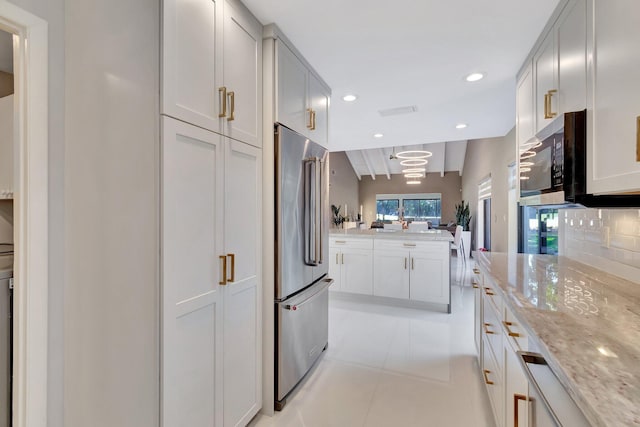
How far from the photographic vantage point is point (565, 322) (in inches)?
41.8

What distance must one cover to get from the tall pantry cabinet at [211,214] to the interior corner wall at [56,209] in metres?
0.31

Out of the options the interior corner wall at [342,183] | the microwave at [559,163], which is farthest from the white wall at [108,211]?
the interior corner wall at [342,183]

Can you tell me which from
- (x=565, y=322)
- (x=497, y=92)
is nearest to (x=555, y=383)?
(x=565, y=322)

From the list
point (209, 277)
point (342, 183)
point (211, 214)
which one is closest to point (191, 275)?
point (209, 277)

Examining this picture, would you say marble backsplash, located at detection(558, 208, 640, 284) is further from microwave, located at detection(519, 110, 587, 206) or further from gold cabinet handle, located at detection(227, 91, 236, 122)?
gold cabinet handle, located at detection(227, 91, 236, 122)

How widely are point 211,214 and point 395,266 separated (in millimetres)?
3161

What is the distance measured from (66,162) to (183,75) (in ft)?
1.86

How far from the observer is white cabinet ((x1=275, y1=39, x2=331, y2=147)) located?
6.38 feet

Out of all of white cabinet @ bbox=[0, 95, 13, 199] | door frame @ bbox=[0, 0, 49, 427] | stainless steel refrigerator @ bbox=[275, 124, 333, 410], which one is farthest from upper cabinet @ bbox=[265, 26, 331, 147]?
white cabinet @ bbox=[0, 95, 13, 199]

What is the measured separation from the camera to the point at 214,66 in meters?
1.46

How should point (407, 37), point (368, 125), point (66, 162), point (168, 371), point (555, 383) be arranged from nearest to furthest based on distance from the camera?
1. point (555, 383)
2. point (66, 162)
3. point (168, 371)
4. point (407, 37)
5. point (368, 125)

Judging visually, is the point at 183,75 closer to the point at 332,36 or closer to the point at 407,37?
the point at 332,36

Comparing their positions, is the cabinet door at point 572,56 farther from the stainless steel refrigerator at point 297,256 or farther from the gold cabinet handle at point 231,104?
the gold cabinet handle at point 231,104

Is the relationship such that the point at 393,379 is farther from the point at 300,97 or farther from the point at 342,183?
the point at 342,183
